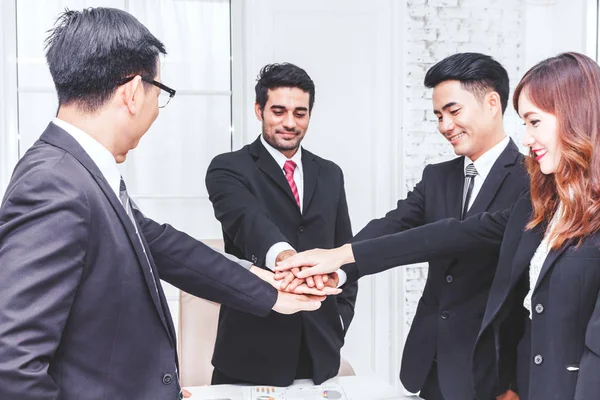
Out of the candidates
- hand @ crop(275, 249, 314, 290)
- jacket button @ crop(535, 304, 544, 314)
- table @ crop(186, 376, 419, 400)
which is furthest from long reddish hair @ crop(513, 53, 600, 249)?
hand @ crop(275, 249, 314, 290)

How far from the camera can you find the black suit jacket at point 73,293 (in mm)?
1030

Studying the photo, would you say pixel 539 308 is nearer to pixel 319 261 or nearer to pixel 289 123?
pixel 319 261

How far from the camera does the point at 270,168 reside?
248 cm

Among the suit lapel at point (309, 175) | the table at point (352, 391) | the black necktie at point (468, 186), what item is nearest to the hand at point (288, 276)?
the suit lapel at point (309, 175)

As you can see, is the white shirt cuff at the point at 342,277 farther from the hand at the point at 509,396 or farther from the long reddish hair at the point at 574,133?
the long reddish hair at the point at 574,133

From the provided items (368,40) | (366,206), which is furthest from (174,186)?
(368,40)

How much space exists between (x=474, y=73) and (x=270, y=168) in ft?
2.78

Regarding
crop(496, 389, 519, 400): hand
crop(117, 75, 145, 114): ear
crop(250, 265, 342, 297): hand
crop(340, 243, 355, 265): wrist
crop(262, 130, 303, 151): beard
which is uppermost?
crop(117, 75, 145, 114): ear

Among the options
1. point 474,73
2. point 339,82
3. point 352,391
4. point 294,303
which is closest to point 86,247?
point 294,303

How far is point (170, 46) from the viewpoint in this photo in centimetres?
384

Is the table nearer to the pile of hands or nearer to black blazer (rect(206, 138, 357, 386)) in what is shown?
black blazer (rect(206, 138, 357, 386))

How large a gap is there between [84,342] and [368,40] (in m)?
3.09

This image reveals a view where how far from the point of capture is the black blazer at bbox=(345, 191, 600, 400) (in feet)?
4.91

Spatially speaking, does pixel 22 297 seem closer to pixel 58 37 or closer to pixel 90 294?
pixel 90 294
